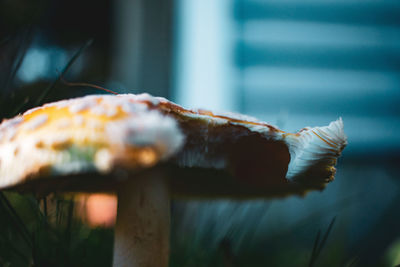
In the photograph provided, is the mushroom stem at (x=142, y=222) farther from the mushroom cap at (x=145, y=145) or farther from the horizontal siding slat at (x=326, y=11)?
the horizontal siding slat at (x=326, y=11)

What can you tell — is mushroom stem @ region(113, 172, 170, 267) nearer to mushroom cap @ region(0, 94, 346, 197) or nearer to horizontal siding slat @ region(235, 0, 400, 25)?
mushroom cap @ region(0, 94, 346, 197)

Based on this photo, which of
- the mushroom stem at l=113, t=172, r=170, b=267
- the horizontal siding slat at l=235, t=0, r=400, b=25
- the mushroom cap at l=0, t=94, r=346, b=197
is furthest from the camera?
the horizontal siding slat at l=235, t=0, r=400, b=25

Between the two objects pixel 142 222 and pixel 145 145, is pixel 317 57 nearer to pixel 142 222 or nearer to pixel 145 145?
pixel 142 222

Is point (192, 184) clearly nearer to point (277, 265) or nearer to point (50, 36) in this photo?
point (277, 265)

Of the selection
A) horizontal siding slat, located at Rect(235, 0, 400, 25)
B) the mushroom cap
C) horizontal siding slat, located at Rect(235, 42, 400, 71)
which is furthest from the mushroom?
horizontal siding slat, located at Rect(235, 0, 400, 25)

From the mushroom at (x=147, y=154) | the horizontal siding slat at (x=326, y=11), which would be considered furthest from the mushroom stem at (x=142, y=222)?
the horizontal siding slat at (x=326, y=11)

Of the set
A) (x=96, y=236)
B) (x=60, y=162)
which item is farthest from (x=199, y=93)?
(x=60, y=162)

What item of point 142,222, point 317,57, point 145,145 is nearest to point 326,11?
point 317,57
